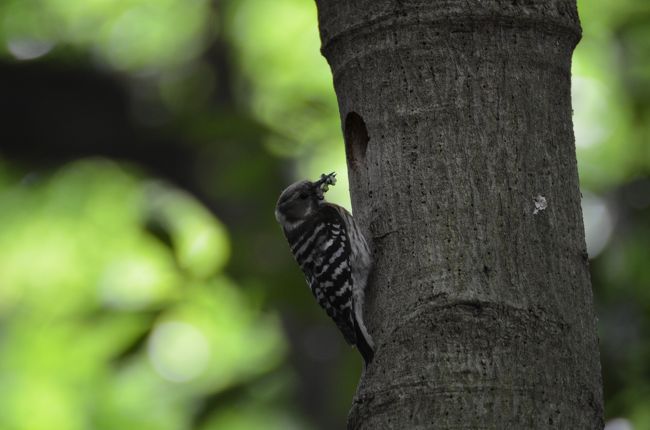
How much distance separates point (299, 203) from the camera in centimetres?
522

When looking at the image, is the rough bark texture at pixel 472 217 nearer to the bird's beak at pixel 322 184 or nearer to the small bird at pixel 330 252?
the small bird at pixel 330 252

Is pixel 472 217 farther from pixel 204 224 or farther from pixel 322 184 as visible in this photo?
pixel 204 224

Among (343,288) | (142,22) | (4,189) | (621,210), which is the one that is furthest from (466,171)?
(142,22)

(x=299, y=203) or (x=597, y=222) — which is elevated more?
(x=597, y=222)

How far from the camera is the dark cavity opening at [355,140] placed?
12.0 ft

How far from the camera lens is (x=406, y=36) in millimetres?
3303

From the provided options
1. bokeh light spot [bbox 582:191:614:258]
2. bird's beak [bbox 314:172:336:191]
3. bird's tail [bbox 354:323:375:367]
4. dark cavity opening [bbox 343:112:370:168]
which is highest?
bokeh light spot [bbox 582:191:614:258]

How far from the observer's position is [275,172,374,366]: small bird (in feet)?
12.3

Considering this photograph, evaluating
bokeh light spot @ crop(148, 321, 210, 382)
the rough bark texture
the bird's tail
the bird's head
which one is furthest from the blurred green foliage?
the rough bark texture

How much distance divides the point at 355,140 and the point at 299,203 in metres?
1.50

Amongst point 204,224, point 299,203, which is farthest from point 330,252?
point 204,224

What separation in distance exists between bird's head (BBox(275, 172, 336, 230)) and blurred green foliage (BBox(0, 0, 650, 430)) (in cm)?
15

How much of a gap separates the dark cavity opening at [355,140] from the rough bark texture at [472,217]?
0.14 metres

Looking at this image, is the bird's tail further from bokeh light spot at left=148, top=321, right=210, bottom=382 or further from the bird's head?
bokeh light spot at left=148, top=321, right=210, bottom=382
